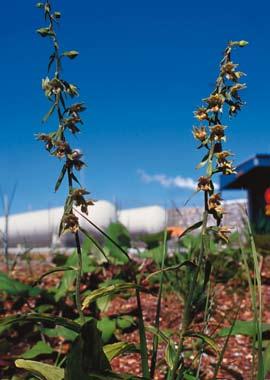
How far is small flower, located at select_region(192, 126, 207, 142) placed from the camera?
69.4 inches

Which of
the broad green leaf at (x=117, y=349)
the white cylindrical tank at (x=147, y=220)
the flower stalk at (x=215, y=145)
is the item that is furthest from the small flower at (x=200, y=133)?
the white cylindrical tank at (x=147, y=220)

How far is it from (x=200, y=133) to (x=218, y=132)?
52 mm

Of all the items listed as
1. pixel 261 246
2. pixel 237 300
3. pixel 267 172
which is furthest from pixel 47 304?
pixel 267 172

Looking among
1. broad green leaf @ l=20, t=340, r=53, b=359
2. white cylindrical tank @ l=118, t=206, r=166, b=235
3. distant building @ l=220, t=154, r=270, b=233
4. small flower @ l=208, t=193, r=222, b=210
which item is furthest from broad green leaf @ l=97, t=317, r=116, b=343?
white cylindrical tank @ l=118, t=206, r=166, b=235

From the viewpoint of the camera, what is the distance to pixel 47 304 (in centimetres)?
398

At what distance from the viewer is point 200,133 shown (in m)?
1.76

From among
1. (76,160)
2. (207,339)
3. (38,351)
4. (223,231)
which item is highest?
(76,160)

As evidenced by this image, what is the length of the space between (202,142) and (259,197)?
15.8 m

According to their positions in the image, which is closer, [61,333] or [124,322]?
[61,333]

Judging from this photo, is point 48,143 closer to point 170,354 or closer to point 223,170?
point 223,170

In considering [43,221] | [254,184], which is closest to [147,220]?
[43,221]

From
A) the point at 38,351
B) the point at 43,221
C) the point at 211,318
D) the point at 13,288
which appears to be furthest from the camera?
the point at 43,221

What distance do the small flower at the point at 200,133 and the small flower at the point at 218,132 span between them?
0.08 feet

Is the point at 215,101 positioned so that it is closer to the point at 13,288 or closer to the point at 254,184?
the point at 13,288
